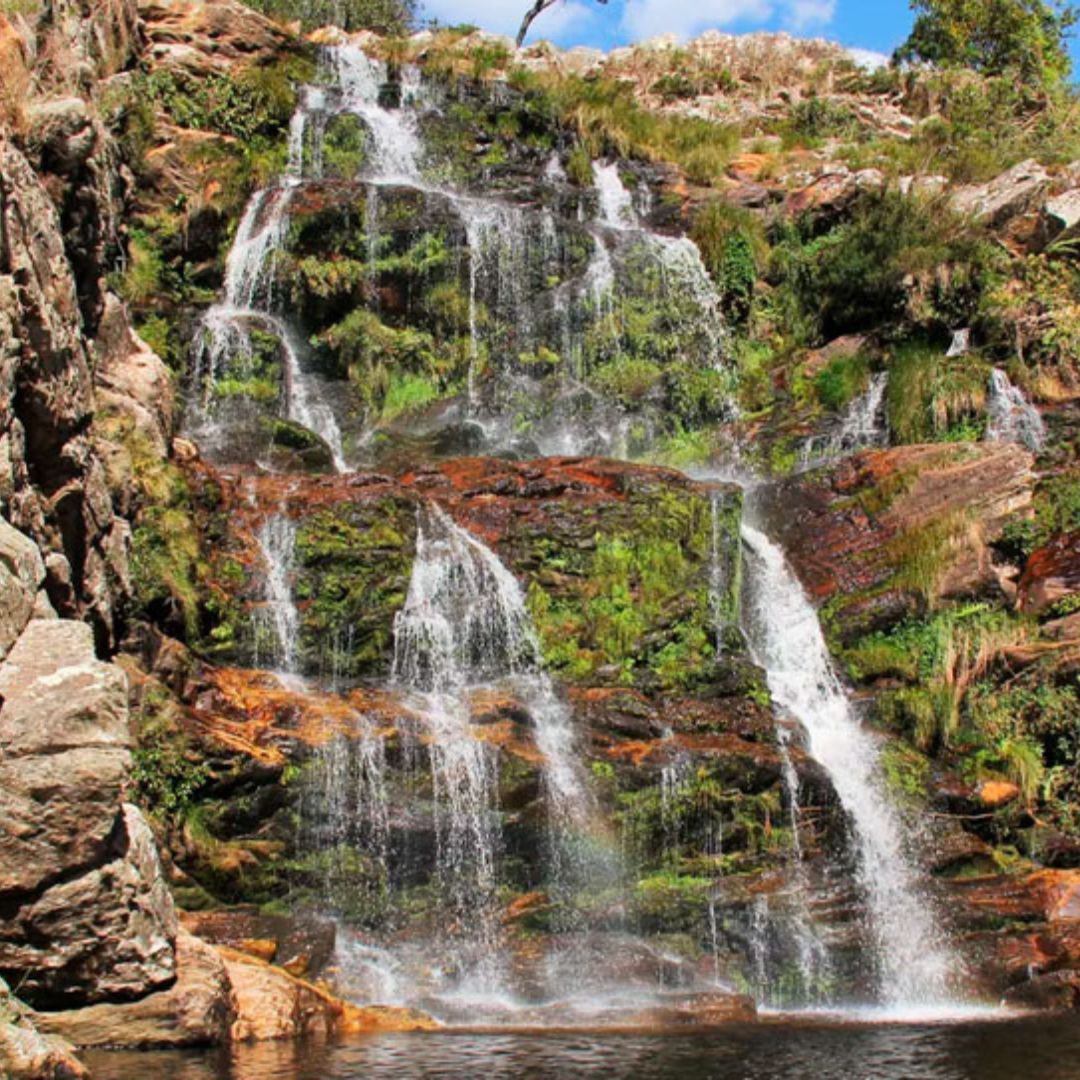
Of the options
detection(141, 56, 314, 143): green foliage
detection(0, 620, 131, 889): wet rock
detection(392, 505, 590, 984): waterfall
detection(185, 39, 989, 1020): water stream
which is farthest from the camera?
detection(141, 56, 314, 143): green foliage

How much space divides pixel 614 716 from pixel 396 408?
31.5ft

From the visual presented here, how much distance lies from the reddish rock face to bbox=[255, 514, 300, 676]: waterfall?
7125 millimetres

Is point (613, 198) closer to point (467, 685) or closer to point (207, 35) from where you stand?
point (207, 35)

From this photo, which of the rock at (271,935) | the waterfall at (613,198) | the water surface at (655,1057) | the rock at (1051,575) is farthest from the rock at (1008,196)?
the rock at (271,935)

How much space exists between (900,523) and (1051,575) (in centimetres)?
219

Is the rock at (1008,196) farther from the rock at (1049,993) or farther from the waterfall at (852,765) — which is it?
the rock at (1049,993)

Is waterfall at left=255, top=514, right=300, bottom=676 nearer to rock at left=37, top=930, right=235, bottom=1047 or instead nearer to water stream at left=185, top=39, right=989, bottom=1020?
water stream at left=185, top=39, right=989, bottom=1020

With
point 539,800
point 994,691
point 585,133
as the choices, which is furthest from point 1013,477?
point 585,133

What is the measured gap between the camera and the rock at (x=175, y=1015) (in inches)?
303

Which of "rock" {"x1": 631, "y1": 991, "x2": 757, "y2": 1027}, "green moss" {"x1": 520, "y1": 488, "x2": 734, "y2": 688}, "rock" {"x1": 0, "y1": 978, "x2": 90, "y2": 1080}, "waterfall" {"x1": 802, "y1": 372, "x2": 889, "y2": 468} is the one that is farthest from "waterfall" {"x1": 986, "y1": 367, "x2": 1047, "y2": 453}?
"rock" {"x1": 0, "y1": 978, "x2": 90, "y2": 1080}

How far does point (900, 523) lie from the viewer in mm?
17297

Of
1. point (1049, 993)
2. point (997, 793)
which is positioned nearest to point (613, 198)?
point (997, 793)

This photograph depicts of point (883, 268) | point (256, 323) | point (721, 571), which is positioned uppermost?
point (883, 268)

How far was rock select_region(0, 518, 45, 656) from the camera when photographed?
7652 millimetres
